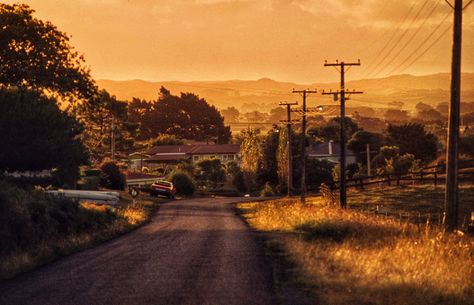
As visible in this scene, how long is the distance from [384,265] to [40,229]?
13262 millimetres

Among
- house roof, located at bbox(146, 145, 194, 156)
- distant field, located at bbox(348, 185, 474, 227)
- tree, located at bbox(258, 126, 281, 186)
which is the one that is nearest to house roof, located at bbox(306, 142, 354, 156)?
tree, located at bbox(258, 126, 281, 186)

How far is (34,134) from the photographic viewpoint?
119 feet

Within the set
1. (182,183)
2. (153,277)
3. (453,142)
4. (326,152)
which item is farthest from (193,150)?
(153,277)

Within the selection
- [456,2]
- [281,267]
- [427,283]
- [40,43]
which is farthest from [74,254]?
[40,43]

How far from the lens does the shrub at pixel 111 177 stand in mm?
75438

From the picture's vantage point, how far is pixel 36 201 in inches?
961

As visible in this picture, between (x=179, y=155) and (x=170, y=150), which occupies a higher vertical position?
(x=170, y=150)

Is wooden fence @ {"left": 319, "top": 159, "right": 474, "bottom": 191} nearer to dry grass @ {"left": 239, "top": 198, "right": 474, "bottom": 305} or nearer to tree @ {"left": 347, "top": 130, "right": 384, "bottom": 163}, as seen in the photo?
dry grass @ {"left": 239, "top": 198, "right": 474, "bottom": 305}

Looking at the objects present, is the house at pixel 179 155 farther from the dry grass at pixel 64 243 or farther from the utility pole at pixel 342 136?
the dry grass at pixel 64 243

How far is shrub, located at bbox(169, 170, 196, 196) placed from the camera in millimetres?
87750

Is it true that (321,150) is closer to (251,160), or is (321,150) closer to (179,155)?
(251,160)

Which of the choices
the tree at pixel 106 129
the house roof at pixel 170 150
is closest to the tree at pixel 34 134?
the tree at pixel 106 129

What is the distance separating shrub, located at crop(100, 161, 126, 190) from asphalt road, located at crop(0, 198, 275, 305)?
52.4 m

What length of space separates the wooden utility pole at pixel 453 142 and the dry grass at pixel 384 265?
5.83 ft
